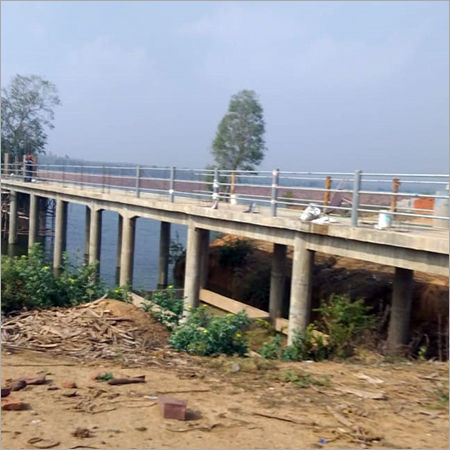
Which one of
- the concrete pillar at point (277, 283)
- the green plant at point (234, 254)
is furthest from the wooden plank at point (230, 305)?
the green plant at point (234, 254)

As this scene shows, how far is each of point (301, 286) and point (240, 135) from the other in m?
20.3

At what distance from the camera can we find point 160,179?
1741cm

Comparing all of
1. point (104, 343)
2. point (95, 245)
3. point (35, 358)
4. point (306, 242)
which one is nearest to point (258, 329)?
point (306, 242)

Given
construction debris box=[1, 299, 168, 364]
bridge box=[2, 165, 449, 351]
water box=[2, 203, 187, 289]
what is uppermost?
bridge box=[2, 165, 449, 351]

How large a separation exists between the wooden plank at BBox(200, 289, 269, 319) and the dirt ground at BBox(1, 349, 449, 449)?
7714 millimetres

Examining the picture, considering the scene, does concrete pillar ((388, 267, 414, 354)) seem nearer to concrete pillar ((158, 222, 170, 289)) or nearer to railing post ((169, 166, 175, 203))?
railing post ((169, 166, 175, 203))

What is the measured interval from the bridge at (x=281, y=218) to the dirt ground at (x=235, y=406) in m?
2.88

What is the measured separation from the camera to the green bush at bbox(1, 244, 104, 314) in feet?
32.9

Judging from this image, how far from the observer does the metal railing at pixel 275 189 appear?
980 cm

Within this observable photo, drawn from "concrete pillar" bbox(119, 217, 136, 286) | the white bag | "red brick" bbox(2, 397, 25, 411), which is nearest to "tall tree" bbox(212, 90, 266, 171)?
"concrete pillar" bbox(119, 217, 136, 286)

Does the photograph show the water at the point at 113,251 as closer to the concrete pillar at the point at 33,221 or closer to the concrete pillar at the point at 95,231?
the concrete pillar at the point at 95,231

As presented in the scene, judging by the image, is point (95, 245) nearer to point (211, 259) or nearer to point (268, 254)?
point (211, 259)

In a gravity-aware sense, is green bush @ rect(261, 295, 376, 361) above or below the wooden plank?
above

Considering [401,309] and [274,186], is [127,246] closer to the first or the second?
[274,186]
